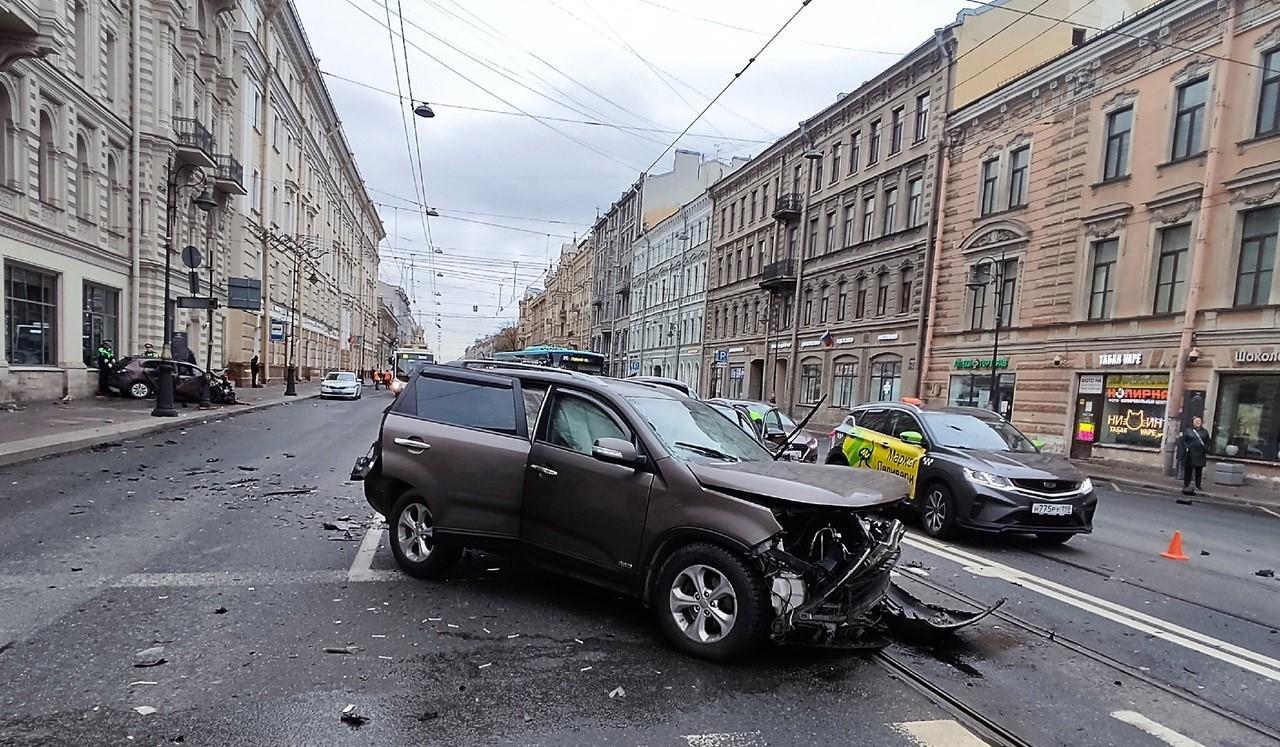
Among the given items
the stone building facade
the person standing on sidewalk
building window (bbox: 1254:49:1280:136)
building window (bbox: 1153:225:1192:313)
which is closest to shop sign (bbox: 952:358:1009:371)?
the stone building facade

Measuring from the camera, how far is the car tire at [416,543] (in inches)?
205

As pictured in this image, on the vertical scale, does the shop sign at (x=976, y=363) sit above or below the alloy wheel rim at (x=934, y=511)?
above

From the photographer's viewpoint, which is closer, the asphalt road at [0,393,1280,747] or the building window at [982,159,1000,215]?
the asphalt road at [0,393,1280,747]

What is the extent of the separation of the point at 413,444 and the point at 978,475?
6.00 meters

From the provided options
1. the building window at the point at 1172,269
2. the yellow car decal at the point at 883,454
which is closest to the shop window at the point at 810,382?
the building window at the point at 1172,269

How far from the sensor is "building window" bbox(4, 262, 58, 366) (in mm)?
18297

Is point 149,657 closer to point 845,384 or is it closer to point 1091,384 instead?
point 1091,384

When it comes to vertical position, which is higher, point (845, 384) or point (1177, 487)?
point (845, 384)

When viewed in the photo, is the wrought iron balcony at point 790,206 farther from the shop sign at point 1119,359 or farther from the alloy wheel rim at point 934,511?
the alloy wheel rim at point 934,511

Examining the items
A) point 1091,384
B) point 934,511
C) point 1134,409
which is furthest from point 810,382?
point 934,511

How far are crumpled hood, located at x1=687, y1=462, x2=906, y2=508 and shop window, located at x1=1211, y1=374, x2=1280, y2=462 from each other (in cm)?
1793

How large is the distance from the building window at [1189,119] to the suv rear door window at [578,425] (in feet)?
70.9

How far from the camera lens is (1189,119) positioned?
1884cm

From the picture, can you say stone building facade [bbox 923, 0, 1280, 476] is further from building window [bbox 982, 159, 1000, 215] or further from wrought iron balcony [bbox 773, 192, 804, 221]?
wrought iron balcony [bbox 773, 192, 804, 221]
